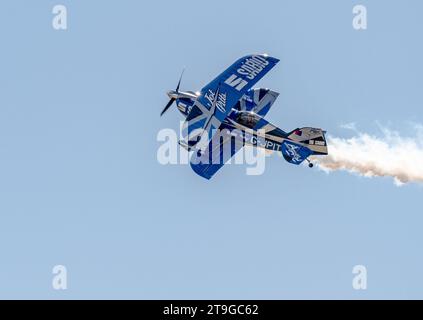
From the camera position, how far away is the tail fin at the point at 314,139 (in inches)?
2285

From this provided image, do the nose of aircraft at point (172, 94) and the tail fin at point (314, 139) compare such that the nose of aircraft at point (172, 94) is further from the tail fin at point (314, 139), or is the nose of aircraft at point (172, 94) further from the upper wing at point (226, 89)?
the tail fin at point (314, 139)

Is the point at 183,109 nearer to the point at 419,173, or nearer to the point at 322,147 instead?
the point at 322,147

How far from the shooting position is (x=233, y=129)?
196 feet

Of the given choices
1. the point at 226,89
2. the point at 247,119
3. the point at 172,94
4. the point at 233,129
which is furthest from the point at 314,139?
the point at 172,94

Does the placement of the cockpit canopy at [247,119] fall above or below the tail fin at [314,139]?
above

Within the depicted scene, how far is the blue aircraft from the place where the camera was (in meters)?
58.4

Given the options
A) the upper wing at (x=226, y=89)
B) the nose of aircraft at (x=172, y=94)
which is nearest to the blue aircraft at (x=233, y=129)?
the upper wing at (x=226, y=89)

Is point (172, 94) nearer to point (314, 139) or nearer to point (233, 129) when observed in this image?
point (233, 129)

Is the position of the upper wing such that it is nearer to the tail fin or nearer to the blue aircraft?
the blue aircraft
